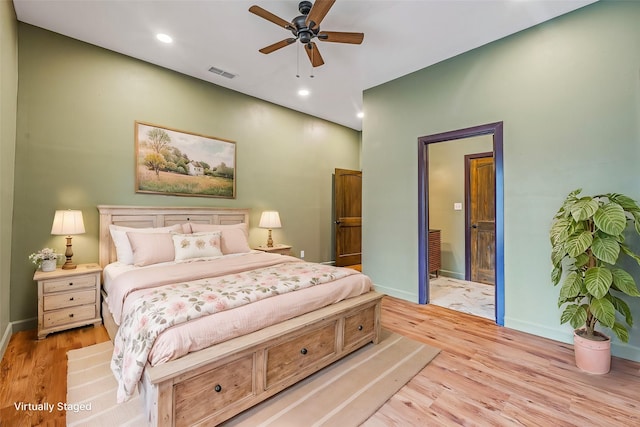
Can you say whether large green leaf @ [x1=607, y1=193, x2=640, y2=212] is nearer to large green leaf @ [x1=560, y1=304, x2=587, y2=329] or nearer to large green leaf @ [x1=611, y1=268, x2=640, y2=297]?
large green leaf @ [x1=611, y1=268, x2=640, y2=297]

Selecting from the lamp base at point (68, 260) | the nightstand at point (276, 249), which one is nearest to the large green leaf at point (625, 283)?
the nightstand at point (276, 249)

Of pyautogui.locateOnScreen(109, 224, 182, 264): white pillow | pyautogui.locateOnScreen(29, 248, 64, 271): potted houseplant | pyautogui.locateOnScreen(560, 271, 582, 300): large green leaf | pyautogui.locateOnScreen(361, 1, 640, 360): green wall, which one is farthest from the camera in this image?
pyautogui.locateOnScreen(109, 224, 182, 264): white pillow

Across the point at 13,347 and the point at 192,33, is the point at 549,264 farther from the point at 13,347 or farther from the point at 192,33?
the point at 13,347

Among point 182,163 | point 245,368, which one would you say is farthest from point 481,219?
point 182,163

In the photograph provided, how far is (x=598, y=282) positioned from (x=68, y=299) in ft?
14.8

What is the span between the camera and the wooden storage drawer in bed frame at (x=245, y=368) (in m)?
1.41

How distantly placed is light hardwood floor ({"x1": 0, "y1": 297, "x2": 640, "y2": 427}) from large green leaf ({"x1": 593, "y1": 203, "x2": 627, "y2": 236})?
111cm

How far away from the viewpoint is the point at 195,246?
3137 millimetres

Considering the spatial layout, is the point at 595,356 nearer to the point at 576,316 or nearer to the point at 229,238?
the point at 576,316

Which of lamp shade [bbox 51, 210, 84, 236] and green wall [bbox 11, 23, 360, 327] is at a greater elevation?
green wall [bbox 11, 23, 360, 327]

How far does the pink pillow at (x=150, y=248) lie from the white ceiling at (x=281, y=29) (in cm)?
214

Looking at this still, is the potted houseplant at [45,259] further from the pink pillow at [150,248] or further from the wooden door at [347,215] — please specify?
the wooden door at [347,215]

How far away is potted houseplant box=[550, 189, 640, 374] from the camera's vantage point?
6.59 ft

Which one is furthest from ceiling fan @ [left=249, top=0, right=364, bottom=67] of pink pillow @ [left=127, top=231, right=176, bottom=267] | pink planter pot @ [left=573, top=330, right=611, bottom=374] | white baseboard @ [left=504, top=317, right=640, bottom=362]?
white baseboard @ [left=504, top=317, right=640, bottom=362]
